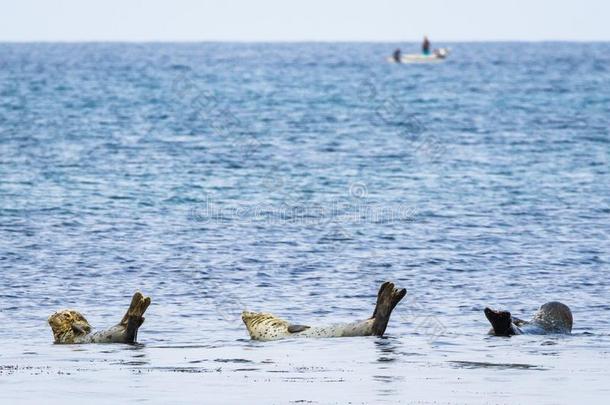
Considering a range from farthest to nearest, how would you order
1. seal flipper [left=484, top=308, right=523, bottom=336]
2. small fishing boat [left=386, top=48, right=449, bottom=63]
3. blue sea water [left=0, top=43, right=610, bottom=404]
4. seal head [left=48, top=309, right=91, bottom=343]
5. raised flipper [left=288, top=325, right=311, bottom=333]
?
small fishing boat [left=386, top=48, right=449, bottom=63]
raised flipper [left=288, top=325, right=311, bottom=333]
seal head [left=48, top=309, right=91, bottom=343]
seal flipper [left=484, top=308, right=523, bottom=336]
blue sea water [left=0, top=43, right=610, bottom=404]

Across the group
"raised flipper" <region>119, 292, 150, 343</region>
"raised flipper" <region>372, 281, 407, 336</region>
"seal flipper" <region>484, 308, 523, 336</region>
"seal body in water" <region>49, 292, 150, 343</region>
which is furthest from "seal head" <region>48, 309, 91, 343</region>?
"seal flipper" <region>484, 308, 523, 336</region>

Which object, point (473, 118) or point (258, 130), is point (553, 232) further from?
point (473, 118)

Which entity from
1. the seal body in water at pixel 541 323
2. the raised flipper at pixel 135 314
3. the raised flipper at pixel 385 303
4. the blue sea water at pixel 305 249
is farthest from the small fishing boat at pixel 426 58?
the raised flipper at pixel 135 314

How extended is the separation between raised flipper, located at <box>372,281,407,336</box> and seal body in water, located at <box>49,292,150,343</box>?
3688 millimetres

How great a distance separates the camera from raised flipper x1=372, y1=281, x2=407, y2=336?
20938 millimetres

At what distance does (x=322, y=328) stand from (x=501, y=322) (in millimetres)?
2899

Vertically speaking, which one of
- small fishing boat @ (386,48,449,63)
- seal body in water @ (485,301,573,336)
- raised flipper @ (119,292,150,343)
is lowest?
seal body in water @ (485,301,573,336)

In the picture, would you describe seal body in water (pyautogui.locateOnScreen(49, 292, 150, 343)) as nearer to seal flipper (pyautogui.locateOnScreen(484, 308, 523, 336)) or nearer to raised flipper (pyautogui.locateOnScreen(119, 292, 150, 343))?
raised flipper (pyautogui.locateOnScreen(119, 292, 150, 343))

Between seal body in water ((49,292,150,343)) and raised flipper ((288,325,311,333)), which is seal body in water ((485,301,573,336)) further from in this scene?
seal body in water ((49,292,150,343))

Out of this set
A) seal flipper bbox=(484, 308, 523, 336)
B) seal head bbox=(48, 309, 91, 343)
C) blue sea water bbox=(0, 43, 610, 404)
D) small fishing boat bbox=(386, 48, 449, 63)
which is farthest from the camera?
small fishing boat bbox=(386, 48, 449, 63)

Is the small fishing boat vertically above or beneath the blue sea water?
above

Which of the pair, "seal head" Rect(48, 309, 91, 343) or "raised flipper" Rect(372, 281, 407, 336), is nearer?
"raised flipper" Rect(372, 281, 407, 336)

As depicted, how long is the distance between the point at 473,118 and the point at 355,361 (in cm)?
5761

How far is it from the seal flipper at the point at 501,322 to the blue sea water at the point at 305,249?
0.30 meters
